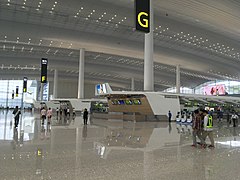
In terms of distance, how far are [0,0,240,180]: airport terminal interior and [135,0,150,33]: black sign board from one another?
0.05m

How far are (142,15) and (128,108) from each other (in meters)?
18.3

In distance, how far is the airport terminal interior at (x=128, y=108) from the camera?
550cm

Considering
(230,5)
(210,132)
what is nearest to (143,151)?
(210,132)

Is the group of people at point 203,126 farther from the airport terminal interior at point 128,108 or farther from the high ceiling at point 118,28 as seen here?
the high ceiling at point 118,28

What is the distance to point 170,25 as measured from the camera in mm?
31891

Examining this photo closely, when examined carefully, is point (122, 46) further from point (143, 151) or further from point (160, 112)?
point (143, 151)

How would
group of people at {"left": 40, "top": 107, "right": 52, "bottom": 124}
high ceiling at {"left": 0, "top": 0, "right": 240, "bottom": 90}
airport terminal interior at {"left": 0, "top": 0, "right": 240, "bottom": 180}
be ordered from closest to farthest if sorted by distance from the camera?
airport terminal interior at {"left": 0, "top": 0, "right": 240, "bottom": 180} < group of people at {"left": 40, "top": 107, "right": 52, "bottom": 124} < high ceiling at {"left": 0, "top": 0, "right": 240, "bottom": 90}

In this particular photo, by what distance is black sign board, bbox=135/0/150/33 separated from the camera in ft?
34.9

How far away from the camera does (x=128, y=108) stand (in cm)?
2820

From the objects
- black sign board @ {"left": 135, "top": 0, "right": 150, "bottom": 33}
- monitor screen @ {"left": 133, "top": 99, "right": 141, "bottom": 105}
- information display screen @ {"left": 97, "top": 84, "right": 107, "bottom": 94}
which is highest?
black sign board @ {"left": 135, "top": 0, "right": 150, "bottom": 33}

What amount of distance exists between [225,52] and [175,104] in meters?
22.8

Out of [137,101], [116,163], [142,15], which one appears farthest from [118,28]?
[116,163]

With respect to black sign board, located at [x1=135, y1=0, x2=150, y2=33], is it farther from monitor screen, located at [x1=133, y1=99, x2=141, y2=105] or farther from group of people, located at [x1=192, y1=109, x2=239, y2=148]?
monitor screen, located at [x1=133, y1=99, x2=141, y2=105]

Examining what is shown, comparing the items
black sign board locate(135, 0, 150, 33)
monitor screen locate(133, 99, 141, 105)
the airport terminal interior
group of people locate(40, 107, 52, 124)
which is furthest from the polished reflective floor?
monitor screen locate(133, 99, 141, 105)
